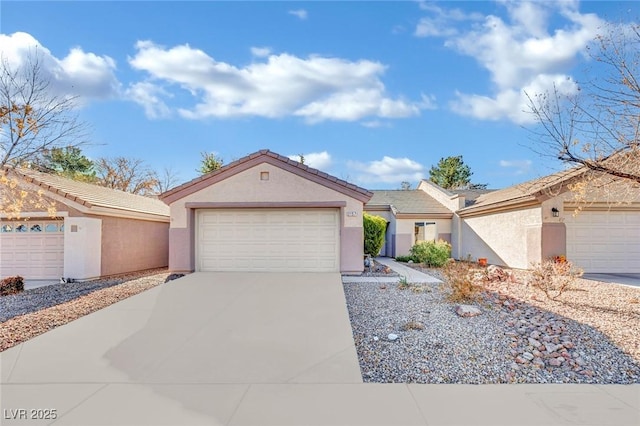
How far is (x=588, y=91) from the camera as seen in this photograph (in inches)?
290

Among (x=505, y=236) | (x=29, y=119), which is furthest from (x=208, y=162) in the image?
(x=505, y=236)

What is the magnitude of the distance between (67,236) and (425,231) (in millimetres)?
17982

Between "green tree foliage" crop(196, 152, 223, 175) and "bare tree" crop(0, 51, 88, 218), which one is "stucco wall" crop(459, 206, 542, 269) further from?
"green tree foliage" crop(196, 152, 223, 175)

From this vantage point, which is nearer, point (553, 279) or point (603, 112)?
point (603, 112)

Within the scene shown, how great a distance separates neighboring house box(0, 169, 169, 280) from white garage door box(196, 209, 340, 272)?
4.08m

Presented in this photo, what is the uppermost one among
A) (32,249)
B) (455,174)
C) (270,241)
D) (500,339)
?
(455,174)

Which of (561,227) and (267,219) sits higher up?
(267,219)

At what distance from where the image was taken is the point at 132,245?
50.2 feet

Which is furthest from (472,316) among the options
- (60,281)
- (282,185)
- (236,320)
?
(60,281)

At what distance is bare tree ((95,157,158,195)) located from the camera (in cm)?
3278

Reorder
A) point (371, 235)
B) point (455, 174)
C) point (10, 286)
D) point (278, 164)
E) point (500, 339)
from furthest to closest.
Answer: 1. point (455, 174)
2. point (371, 235)
3. point (278, 164)
4. point (10, 286)
5. point (500, 339)

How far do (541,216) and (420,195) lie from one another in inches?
465

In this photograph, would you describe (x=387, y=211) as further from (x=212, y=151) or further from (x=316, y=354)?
(x=316, y=354)

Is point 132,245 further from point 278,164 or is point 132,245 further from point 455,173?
point 455,173
